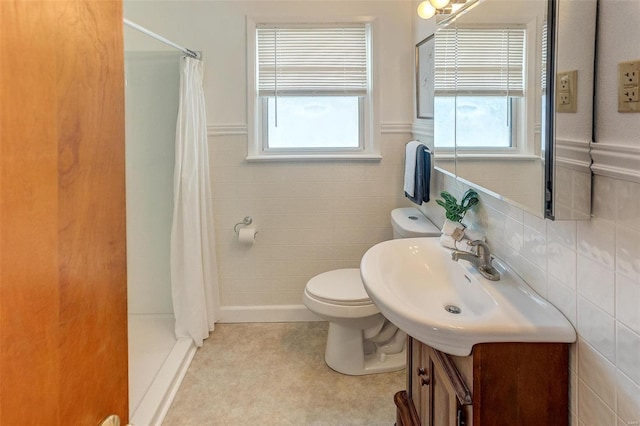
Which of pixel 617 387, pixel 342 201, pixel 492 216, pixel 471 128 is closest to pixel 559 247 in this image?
pixel 617 387

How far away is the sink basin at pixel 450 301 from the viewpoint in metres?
1.11

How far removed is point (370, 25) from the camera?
2928 mm

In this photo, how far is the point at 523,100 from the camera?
1.30 metres

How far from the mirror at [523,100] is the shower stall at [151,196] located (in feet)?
5.79

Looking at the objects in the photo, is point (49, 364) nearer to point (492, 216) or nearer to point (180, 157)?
point (492, 216)

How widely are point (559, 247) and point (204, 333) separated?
2192 millimetres

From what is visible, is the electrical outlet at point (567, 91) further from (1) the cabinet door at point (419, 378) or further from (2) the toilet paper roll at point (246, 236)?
(2) the toilet paper roll at point (246, 236)

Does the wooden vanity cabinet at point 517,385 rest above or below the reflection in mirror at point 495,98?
below

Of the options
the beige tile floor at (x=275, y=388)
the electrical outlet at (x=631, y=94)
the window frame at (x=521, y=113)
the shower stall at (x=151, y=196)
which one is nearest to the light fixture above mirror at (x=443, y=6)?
the window frame at (x=521, y=113)

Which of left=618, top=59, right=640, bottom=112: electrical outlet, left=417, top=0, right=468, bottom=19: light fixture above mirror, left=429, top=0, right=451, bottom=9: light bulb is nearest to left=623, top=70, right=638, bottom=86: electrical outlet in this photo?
left=618, top=59, right=640, bottom=112: electrical outlet

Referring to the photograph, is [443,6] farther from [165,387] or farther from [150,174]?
[165,387]

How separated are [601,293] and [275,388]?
5.57ft

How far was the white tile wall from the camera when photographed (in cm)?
91

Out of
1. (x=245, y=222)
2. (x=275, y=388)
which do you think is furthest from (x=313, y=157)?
(x=275, y=388)
